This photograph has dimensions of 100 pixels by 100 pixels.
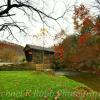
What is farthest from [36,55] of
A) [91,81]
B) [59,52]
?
[91,81]

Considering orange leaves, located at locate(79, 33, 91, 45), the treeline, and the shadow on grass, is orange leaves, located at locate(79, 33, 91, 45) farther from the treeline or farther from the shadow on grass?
the shadow on grass

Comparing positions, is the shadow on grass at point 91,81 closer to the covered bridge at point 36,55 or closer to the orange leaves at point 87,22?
the orange leaves at point 87,22

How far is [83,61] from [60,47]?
7.00m

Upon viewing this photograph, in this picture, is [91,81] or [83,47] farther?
[83,47]

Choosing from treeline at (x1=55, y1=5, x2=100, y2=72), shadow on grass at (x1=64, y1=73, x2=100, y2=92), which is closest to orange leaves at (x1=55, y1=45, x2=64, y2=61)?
treeline at (x1=55, y1=5, x2=100, y2=72)

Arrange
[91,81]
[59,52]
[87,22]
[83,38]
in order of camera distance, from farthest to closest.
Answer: [59,52], [83,38], [87,22], [91,81]

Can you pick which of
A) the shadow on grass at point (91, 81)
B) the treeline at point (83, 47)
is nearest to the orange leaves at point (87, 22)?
the treeline at point (83, 47)

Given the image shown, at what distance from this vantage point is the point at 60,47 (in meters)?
53.9

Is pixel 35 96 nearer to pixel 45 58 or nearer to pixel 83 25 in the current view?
pixel 83 25

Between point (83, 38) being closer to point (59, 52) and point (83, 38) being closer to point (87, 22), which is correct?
point (87, 22)

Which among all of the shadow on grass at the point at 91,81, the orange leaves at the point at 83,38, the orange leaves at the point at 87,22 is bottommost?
the shadow on grass at the point at 91,81

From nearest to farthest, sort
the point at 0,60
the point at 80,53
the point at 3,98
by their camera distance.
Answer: the point at 3,98
the point at 80,53
the point at 0,60

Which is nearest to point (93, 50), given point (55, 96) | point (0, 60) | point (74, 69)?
point (74, 69)

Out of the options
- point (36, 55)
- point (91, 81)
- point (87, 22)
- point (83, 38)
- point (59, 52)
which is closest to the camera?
point (91, 81)
